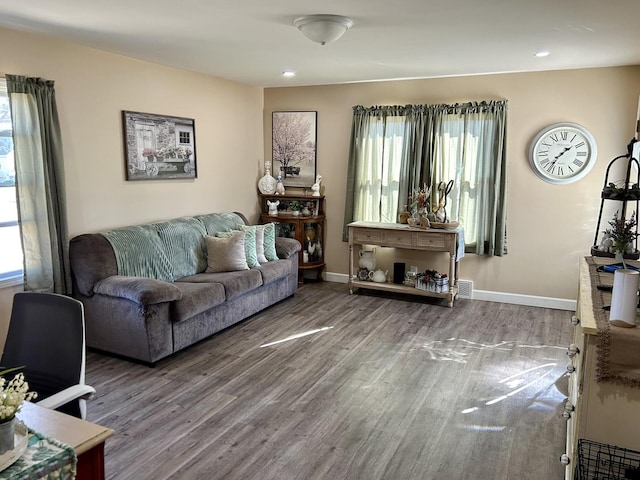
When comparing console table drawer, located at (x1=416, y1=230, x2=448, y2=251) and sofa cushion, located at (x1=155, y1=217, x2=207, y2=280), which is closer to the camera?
sofa cushion, located at (x1=155, y1=217, x2=207, y2=280)

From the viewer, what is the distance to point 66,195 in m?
3.86

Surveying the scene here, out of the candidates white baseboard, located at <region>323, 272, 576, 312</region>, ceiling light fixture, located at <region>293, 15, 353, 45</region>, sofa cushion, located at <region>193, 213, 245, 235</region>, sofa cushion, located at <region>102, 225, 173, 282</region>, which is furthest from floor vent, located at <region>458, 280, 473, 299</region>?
ceiling light fixture, located at <region>293, 15, 353, 45</region>

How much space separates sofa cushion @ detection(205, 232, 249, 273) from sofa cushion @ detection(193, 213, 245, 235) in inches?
12.7

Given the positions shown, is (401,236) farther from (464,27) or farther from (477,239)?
(464,27)

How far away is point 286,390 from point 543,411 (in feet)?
5.47

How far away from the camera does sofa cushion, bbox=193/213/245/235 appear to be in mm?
5039

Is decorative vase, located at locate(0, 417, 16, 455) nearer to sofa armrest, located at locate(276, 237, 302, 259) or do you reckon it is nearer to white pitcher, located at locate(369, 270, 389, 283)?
sofa armrest, located at locate(276, 237, 302, 259)

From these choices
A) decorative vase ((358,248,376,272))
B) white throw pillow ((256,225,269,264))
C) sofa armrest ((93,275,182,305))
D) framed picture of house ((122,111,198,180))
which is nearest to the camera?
sofa armrest ((93,275,182,305))

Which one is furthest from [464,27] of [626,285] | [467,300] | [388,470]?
[467,300]

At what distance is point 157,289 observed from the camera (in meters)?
3.49

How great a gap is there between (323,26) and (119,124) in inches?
89.6

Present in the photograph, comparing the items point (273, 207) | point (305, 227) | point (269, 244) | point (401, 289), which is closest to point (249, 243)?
point (269, 244)

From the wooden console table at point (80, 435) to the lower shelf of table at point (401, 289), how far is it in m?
4.23

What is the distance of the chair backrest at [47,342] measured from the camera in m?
1.87
